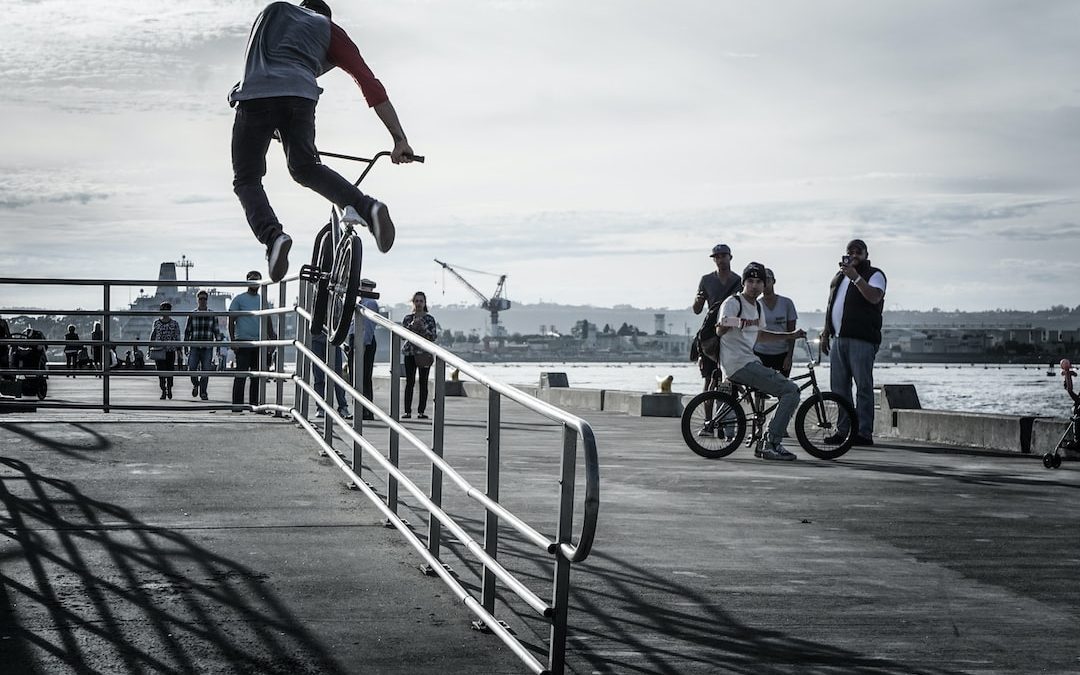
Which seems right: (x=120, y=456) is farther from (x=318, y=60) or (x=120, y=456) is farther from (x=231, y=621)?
(x=231, y=621)

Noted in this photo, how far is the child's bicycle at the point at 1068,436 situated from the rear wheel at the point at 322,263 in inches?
251

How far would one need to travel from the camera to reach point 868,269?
13.7 metres

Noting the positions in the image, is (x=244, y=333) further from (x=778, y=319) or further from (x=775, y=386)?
(x=775, y=386)

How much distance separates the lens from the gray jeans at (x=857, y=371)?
1380 centimetres

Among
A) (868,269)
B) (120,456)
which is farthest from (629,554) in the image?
(868,269)

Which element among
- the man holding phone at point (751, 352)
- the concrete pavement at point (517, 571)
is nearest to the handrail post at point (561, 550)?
the concrete pavement at point (517, 571)

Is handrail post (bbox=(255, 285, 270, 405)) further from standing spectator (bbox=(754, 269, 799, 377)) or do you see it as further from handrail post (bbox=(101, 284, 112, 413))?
standing spectator (bbox=(754, 269, 799, 377))

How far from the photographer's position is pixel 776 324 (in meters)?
14.1

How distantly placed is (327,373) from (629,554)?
293cm

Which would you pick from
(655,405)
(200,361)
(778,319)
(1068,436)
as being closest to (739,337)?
(778,319)

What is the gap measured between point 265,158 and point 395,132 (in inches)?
30.7

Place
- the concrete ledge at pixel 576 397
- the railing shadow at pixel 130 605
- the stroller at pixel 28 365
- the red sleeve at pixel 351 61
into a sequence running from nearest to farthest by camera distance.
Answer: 1. the railing shadow at pixel 130 605
2. the red sleeve at pixel 351 61
3. the stroller at pixel 28 365
4. the concrete ledge at pixel 576 397

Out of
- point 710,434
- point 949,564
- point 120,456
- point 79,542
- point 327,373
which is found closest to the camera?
point 79,542

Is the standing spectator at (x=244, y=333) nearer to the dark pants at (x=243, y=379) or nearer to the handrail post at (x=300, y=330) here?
the dark pants at (x=243, y=379)
